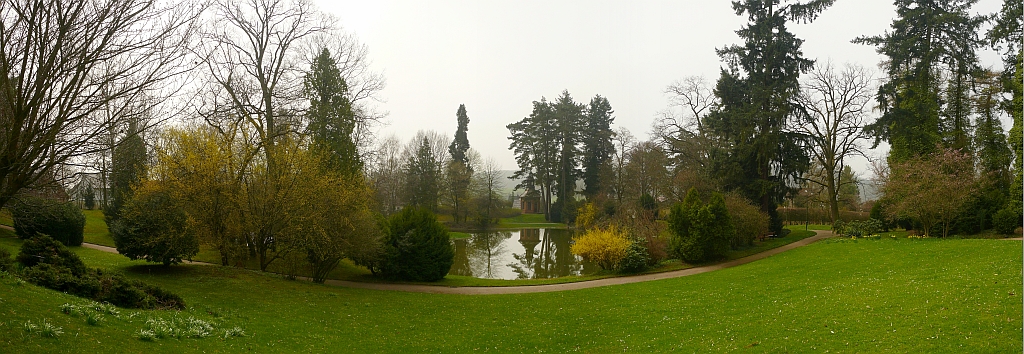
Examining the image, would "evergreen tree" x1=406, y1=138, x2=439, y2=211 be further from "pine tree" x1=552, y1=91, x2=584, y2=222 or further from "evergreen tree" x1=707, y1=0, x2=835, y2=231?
"evergreen tree" x1=707, y1=0, x2=835, y2=231

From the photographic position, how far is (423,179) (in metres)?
51.5

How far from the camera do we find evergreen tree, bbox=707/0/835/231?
29.9 m

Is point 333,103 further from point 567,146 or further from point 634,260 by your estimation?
point 567,146

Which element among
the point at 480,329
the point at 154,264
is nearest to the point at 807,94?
the point at 480,329

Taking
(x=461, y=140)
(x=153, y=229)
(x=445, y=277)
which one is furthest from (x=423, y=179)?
(x=153, y=229)

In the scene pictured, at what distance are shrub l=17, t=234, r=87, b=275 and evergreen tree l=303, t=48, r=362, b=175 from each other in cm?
1412

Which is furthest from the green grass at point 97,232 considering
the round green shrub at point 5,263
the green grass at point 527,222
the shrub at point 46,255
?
the green grass at point 527,222

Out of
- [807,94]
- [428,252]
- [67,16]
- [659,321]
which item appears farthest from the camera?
[807,94]

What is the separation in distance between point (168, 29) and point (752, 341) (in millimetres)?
12190

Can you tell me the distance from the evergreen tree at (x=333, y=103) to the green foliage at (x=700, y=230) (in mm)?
16712

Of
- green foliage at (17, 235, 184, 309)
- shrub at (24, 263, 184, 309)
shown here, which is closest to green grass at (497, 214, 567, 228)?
green foliage at (17, 235, 184, 309)

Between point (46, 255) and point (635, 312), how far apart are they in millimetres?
14154

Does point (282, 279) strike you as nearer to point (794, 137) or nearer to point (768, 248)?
point (768, 248)

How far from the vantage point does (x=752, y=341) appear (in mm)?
9039
